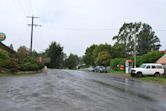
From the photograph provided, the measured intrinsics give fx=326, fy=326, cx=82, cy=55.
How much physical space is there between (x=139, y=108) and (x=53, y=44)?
11329 centimetres

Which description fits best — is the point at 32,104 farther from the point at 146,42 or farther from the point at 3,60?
the point at 146,42

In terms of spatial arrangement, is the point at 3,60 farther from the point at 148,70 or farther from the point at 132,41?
the point at 132,41

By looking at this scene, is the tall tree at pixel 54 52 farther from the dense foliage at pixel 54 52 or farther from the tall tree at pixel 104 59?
the tall tree at pixel 104 59

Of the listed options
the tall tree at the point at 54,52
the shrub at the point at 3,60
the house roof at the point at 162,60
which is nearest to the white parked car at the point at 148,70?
the house roof at the point at 162,60

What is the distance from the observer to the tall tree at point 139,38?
115500 mm

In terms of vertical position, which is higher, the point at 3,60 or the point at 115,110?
the point at 3,60

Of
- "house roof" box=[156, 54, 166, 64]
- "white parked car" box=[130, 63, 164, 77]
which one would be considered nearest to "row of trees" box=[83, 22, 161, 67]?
"house roof" box=[156, 54, 166, 64]

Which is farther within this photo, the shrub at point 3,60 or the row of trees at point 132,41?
the row of trees at point 132,41

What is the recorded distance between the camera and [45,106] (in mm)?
11812

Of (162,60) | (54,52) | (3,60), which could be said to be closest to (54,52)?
(54,52)

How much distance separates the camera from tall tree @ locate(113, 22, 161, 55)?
11550 centimetres

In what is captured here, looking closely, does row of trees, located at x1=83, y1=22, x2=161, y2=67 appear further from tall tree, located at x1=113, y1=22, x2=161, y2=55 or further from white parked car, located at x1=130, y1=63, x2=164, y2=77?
white parked car, located at x1=130, y1=63, x2=164, y2=77

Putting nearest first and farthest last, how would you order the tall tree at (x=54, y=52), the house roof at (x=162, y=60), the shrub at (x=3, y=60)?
the shrub at (x=3, y=60) → the house roof at (x=162, y=60) → the tall tree at (x=54, y=52)

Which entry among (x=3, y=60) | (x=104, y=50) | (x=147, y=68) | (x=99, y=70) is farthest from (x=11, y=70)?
(x=104, y=50)
